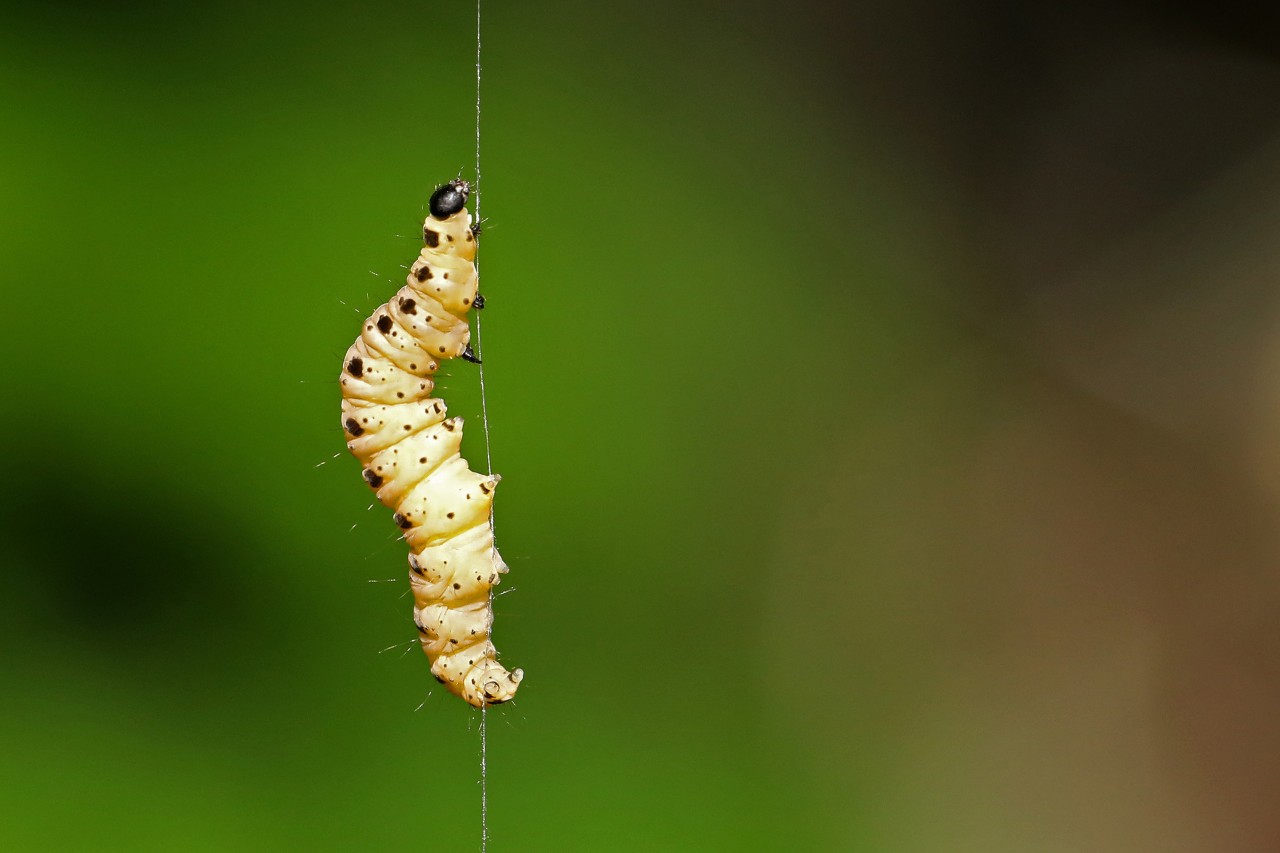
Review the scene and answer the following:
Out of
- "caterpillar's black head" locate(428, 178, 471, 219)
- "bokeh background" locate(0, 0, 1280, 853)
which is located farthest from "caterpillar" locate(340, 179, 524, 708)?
"bokeh background" locate(0, 0, 1280, 853)

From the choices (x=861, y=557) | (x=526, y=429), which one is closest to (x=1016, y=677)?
(x=861, y=557)

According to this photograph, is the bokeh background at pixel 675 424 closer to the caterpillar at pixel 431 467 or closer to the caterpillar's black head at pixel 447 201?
the caterpillar at pixel 431 467

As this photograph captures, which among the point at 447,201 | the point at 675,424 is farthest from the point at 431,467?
the point at 675,424

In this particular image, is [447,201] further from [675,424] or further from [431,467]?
[675,424]

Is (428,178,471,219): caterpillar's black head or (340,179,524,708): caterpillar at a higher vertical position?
(428,178,471,219): caterpillar's black head

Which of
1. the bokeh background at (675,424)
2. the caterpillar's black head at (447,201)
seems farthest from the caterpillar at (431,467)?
the bokeh background at (675,424)

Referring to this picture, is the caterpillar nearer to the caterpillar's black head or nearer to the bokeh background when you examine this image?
the caterpillar's black head

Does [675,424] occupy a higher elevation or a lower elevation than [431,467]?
lower
